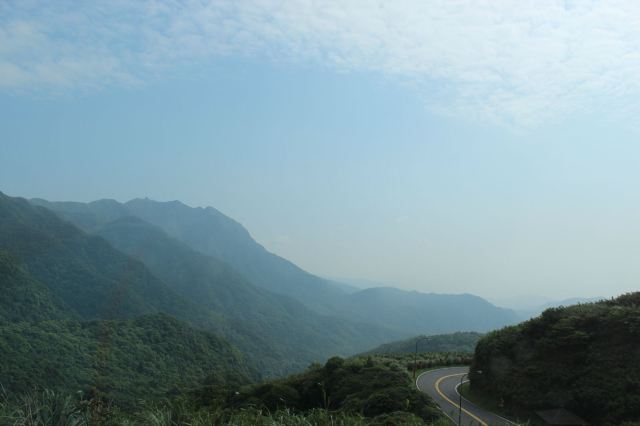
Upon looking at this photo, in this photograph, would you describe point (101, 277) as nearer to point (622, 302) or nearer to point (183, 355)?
point (183, 355)

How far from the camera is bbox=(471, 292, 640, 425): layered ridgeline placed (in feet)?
76.4

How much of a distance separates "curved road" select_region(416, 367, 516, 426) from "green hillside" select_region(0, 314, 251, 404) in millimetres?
38360

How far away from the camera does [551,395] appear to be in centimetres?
2556

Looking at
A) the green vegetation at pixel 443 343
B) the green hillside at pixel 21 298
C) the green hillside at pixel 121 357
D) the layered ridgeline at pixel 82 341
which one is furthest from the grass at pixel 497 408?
the green hillside at pixel 21 298

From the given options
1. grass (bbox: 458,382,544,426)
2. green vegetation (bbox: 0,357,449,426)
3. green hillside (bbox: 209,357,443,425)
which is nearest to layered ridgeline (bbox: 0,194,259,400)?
green hillside (bbox: 209,357,443,425)

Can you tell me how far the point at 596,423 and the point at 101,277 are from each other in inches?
7832

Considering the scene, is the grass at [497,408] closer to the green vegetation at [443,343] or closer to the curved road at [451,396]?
the curved road at [451,396]

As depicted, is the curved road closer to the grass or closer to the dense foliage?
→ the grass

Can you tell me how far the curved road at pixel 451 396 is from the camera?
25953 millimetres

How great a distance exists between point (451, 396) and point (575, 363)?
888 cm

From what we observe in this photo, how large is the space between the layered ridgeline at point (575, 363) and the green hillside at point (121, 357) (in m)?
48.5

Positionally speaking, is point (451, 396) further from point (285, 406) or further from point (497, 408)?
point (285, 406)

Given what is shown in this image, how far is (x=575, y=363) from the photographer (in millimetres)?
26562

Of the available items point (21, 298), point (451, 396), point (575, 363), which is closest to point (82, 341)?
point (21, 298)
